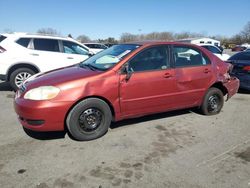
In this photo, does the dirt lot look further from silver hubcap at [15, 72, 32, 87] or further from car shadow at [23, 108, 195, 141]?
silver hubcap at [15, 72, 32, 87]

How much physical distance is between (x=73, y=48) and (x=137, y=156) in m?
5.82

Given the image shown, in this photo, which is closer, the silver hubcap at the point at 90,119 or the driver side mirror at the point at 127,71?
the silver hubcap at the point at 90,119

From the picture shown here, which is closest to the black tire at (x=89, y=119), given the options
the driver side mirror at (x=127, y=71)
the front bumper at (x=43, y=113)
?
the front bumper at (x=43, y=113)

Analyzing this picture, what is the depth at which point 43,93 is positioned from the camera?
3996 mm

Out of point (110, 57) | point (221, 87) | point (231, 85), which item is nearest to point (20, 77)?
point (110, 57)

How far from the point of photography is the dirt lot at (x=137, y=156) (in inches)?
124

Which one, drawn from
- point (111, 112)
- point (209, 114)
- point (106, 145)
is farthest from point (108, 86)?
point (209, 114)

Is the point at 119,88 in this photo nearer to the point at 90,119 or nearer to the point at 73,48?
the point at 90,119

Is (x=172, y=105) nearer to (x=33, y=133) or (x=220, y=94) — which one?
(x=220, y=94)

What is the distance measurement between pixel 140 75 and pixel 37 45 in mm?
4817

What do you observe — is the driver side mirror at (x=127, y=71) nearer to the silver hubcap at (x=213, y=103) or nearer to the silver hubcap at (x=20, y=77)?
the silver hubcap at (x=213, y=103)

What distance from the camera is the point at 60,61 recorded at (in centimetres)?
834

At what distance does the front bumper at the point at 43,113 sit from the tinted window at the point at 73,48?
4724 millimetres

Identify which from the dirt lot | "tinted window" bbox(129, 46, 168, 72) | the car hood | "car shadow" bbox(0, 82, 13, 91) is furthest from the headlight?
"car shadow" bbox(0, 82, 13, 91)
